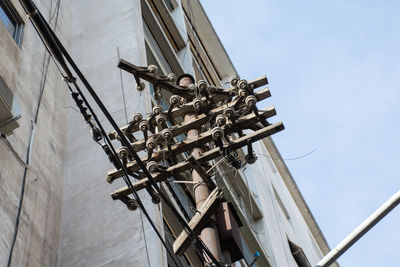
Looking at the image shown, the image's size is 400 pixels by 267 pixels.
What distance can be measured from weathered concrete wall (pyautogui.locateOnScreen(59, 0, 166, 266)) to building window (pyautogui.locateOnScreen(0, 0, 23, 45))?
6.42 ft

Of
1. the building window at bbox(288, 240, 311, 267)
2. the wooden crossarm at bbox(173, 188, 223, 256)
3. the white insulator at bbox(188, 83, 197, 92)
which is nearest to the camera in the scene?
the wooden crossarm at bbox(173, 188, 223, 256)

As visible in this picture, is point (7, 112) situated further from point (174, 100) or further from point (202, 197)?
point (202, 197)

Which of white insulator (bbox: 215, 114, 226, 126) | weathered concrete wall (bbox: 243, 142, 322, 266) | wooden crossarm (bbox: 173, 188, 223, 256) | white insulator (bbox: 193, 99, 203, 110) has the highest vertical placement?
white insulator (bbox: 193, 99, 203, 110)

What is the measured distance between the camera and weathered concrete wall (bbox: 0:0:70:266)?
9.84 meters

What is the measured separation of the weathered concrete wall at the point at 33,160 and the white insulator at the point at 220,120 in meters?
3.28

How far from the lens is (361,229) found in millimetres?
7043

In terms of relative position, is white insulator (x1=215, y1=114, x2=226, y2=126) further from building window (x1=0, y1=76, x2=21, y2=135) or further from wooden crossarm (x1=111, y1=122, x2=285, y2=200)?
building window (x1=0, y1=76, x2=21, y2=135)

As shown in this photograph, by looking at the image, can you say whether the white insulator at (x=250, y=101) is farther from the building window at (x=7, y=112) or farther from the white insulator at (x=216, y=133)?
the building window at (x=7, y=112)

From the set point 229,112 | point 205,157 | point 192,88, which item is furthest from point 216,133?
point 192,88

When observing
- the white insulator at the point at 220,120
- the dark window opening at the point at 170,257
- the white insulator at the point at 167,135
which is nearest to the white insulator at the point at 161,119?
the white insulator at the point at 167,135

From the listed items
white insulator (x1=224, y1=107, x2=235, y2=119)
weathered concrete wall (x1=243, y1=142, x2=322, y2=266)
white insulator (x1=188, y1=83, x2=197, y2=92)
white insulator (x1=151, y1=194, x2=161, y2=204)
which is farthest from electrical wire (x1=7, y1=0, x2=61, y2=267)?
weathered concrete wall (x1=243, y1=142, x2=322, y2=266)

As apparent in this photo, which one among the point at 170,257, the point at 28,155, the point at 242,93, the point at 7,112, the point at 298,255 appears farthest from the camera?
the point at 298,255

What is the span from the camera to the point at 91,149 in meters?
13.0

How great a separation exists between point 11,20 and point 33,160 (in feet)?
11.4
